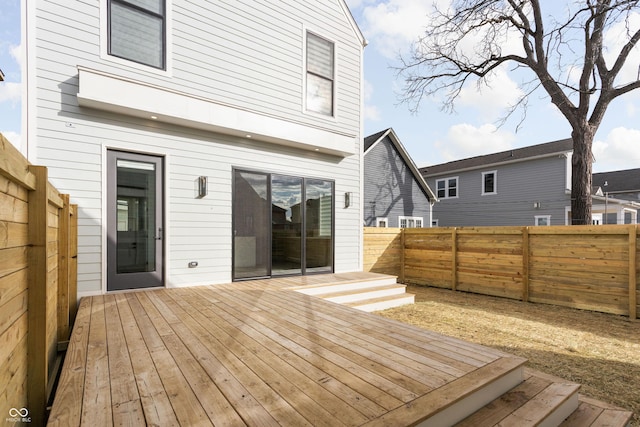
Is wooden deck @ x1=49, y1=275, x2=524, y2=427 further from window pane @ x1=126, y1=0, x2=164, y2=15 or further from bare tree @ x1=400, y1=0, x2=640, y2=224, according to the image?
bare tree @ x1=400, y1=0, x2=640, y2=224

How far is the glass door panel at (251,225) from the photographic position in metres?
5.48

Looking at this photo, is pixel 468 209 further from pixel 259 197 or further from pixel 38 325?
pixel 38 325

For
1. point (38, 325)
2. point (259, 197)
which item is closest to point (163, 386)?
point (38, 325)

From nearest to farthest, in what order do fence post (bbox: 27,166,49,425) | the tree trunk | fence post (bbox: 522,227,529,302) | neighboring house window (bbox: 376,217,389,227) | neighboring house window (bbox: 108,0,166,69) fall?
fence post (bbox: 27,166,49,425) → neighboring house window (bbox: 108,0,166,69) → fence post (bbox: 522,227,529,302) → the tree trunk → neighboring house window (bbox: 376,217,389,227)

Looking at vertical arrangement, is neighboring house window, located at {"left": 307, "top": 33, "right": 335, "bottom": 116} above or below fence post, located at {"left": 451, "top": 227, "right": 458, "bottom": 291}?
above

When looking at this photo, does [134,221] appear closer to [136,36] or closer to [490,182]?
[136,36]

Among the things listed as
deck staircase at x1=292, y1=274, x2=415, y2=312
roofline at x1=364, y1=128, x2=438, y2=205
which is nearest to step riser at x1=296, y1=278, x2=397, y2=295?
deck staircase at x1=292, y1=274, x2=415, y2=312

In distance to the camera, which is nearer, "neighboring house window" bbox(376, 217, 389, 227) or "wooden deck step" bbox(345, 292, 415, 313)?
"wooden deck step" bbox(345, 292, 415, 313)

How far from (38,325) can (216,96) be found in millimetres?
4502

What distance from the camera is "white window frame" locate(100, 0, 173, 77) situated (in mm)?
4359

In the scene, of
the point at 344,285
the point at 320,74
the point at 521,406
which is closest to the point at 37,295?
the point at 521,406

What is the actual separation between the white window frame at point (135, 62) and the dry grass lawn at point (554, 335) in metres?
5.60

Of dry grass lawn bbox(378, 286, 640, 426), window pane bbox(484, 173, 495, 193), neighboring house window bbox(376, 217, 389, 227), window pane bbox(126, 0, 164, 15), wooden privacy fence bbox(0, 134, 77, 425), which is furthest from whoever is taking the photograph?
window pane bbox(484, 173, 495, 193)

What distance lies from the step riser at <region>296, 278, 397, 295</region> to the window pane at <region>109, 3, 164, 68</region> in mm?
4333
